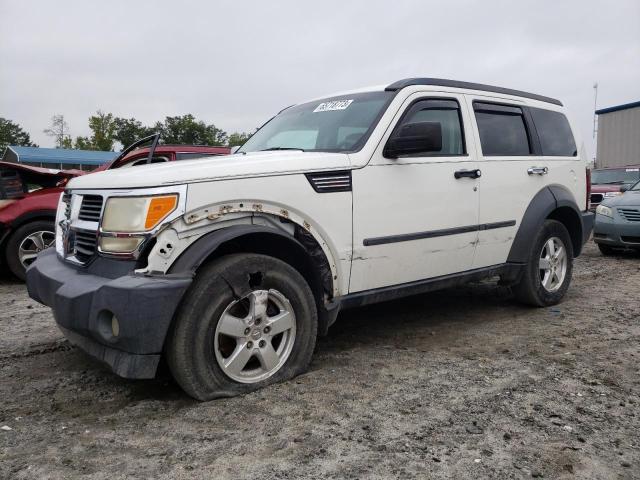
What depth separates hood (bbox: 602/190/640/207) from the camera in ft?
29.0

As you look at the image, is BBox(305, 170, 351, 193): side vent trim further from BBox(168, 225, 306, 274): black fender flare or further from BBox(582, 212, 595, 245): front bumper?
BBox(582, 212, 595, 245): front bumper

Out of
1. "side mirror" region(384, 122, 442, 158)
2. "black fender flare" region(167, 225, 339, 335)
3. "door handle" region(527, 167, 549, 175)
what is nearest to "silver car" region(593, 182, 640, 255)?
"door handle" region(527, 167, 549, 175)

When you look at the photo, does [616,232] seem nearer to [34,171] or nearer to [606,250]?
[606,250]

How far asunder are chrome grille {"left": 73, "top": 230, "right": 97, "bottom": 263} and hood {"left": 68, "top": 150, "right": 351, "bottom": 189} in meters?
0.28

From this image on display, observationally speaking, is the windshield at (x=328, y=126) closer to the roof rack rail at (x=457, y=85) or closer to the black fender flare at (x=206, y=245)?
the roof rack rail at (x=457, y=85)

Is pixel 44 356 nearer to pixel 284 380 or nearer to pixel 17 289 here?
pixel 284 380

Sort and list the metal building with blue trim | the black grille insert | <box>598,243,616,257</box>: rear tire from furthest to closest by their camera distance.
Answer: the metal building with blue trim < <box>598,243,616,257</box>: rear tire < the black grille insert

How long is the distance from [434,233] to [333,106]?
1.23m

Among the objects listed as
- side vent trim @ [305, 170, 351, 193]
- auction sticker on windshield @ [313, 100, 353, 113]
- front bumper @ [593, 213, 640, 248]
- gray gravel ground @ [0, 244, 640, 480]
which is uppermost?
auction sticker on windshield @ [313, 100, 353, 113]

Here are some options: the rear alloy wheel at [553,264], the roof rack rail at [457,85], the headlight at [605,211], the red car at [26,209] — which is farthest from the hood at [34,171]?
the headlight at [605,211]

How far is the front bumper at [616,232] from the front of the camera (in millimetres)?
8555

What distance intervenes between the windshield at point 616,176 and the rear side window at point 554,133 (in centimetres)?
1064

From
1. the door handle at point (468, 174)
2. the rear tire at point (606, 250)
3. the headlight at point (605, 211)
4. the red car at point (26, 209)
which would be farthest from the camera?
the rear tire at point (606, 250)

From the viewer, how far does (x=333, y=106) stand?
4348mm
